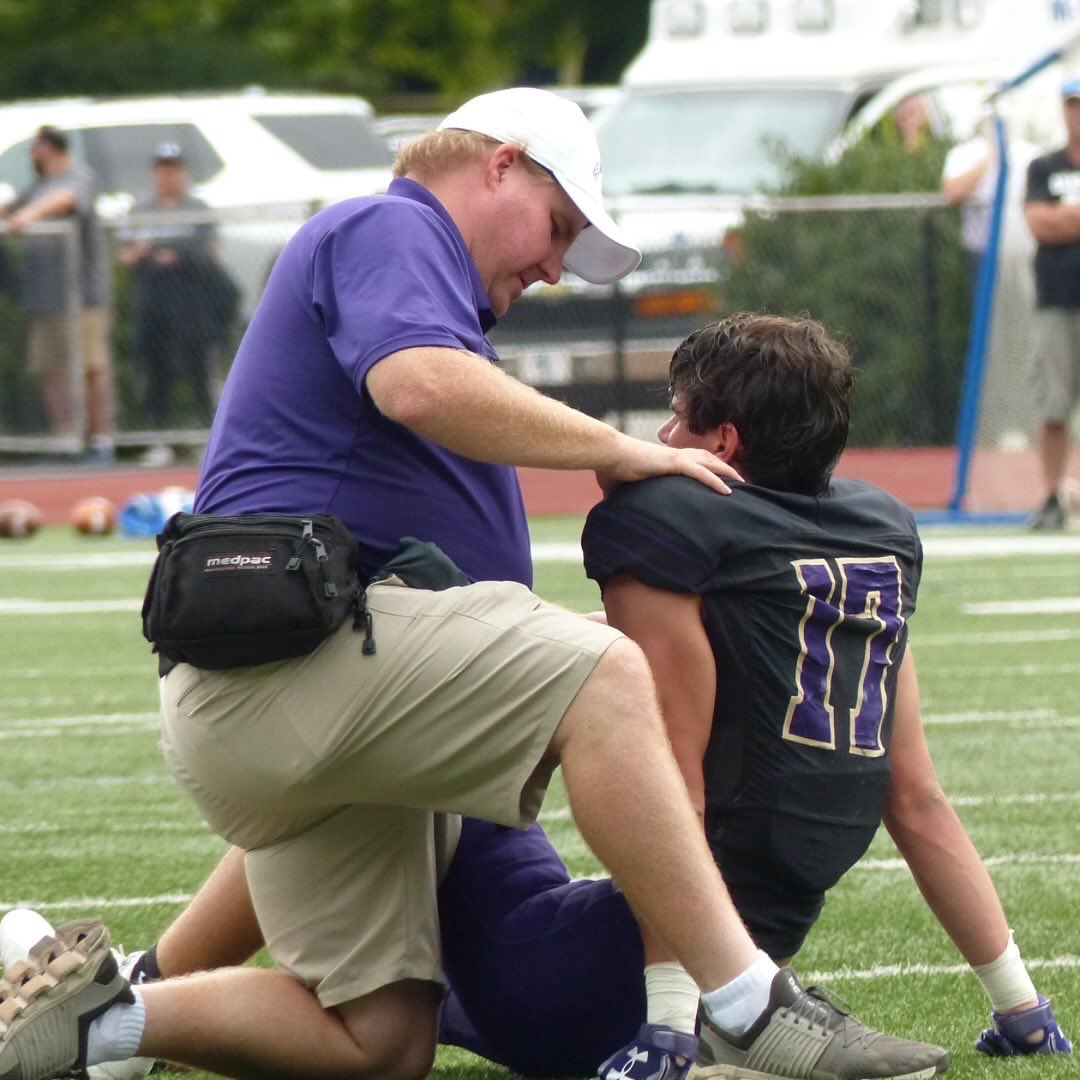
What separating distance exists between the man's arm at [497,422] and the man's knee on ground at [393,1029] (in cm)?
82

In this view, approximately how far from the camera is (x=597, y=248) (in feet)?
13.9

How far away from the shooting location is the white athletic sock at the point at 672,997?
3.63 m

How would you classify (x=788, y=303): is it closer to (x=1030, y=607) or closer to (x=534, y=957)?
(x=1030, y=607)

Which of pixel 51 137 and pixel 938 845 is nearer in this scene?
pixel 938 845

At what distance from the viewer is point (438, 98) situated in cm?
3478

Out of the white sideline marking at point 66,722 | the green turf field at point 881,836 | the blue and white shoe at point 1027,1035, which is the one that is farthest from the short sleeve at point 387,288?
the white sideline marking at point 66,722

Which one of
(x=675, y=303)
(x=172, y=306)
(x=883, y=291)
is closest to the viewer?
(x=883, y=291)

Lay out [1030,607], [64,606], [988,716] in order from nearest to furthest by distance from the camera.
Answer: [988,716], [1030,607], [64,606]

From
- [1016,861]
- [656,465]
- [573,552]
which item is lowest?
[573,552]

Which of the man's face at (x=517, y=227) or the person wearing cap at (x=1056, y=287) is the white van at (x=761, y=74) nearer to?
the person wearing cap at (x=1056, y=287)

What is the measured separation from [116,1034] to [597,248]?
1.47 m

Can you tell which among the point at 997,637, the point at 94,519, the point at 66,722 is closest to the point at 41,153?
the point at 94,519

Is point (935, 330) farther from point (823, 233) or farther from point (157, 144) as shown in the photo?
point (157, 144)

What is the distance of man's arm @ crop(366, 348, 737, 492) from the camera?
3598 mm
